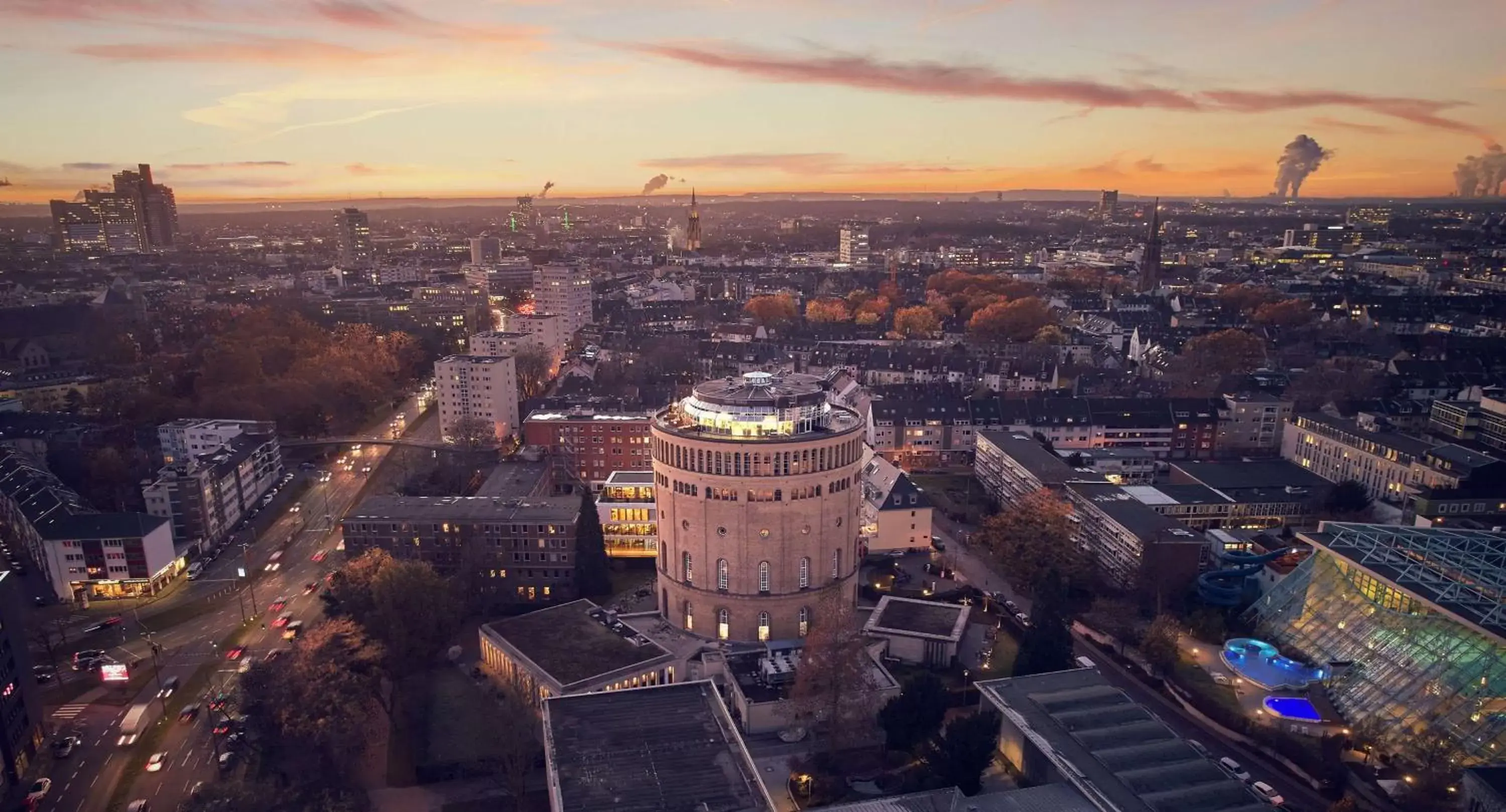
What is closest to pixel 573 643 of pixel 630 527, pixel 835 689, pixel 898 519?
pixel 835 689

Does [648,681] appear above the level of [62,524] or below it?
below

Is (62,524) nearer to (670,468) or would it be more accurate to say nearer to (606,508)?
(606,508)

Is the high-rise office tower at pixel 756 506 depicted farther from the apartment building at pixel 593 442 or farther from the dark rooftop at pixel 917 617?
the apartment building at pixel 593 442

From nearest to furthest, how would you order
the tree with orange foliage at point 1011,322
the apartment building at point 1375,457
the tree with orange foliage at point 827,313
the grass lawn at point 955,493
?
the apartment building at point 1375,457
the grass lawn at point 955,493
the tree with orange foliage at point 1011,322
the tree with orange foliage at point 827,313

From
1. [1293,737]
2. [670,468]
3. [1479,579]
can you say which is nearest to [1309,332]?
[1479,579]

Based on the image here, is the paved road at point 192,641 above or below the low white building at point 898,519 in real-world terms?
below

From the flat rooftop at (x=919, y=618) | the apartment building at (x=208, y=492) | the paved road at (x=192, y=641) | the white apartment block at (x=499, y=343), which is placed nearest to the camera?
the paved road at (x=192, y=641)

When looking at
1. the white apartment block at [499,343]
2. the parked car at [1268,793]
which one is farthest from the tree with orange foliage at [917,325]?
the parked car at [1268,793]
